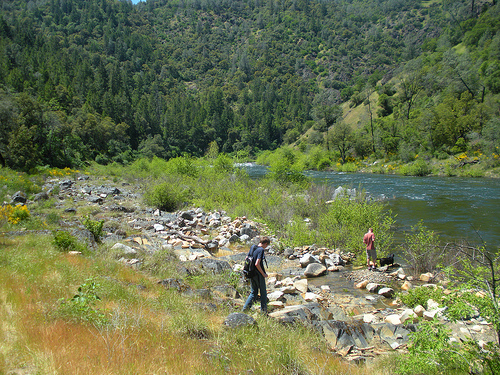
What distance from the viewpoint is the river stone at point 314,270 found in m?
10.5

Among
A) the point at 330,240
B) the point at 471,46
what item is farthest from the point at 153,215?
the point at 471,46

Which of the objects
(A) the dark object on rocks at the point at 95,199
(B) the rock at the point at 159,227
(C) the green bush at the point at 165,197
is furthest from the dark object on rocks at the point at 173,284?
(A) the dark object on rocks at the point at 95,199

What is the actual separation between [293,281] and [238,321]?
4563 mm

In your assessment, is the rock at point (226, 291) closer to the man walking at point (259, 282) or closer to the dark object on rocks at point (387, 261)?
the man walking at point (259, 282)

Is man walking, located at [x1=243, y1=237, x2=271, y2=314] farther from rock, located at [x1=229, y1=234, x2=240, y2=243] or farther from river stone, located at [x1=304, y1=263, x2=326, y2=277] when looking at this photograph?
rock, located at [x1=229, y1=234, x2=240, y2=243]

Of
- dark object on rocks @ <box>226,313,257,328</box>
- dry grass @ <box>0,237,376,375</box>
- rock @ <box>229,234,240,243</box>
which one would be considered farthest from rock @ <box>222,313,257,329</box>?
rock @ <box>229,234,240,243</box>

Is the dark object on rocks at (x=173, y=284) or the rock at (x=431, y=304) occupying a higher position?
the dark object on rocks at (x=173, y=284)

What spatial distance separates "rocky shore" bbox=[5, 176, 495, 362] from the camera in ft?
20.5

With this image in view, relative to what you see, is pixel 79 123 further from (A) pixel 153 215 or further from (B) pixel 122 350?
(B) pixel 122 350

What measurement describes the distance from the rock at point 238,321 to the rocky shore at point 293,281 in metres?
0.02

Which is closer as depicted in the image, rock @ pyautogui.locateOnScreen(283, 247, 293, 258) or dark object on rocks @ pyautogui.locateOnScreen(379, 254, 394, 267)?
dark object on rocks @ pyautogui.locateOnScreen(379, 254, 394, 267)

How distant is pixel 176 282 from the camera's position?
7570 millimetres

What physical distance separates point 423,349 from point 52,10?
838 feet

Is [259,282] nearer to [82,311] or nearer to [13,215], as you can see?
[82,311]
